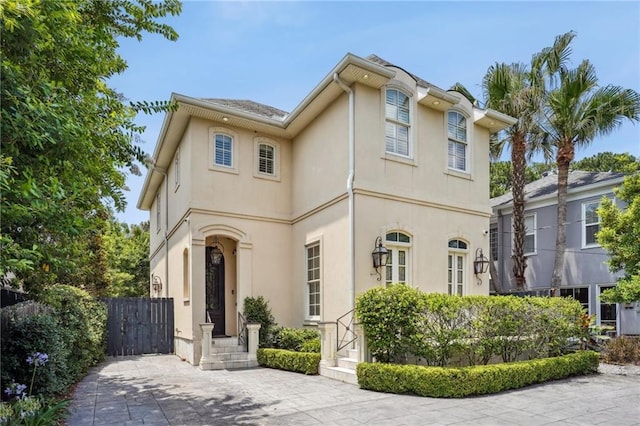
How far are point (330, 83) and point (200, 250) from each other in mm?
5501

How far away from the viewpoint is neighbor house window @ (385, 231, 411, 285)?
10586 mm

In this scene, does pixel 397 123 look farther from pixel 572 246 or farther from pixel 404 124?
pixel 572 246

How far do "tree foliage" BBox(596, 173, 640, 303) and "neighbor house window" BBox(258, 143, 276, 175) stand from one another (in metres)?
9.04

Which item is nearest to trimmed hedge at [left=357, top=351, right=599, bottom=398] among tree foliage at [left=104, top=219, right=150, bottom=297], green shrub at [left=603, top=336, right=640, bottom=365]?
green shrub at [left=603, top=336, right=640, bottom=365]

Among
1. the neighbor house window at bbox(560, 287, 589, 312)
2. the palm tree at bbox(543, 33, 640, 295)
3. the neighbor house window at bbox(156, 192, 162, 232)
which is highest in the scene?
the palm tree at bbox(543, 33, 640, 295)

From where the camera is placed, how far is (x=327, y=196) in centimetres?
1103

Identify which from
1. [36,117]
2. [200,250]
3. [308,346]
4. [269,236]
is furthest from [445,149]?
[36,117]

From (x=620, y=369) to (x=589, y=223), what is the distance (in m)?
7.94

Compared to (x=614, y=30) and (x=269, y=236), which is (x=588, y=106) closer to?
(x=614, y=30)

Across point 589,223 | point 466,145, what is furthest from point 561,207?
point 466,145

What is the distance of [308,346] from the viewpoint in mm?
10312

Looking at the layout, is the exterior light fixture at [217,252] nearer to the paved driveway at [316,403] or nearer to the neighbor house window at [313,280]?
the neighbor house window at [313,280]

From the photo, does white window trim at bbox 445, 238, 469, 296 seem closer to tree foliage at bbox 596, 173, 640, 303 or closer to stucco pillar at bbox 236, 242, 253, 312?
tree foliage at bbox 596, 173, 640, 303

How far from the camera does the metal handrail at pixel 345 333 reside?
31.9 ft
